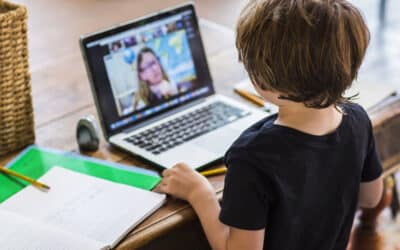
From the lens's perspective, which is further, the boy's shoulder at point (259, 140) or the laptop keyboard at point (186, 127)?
the laptop keyboard at point (186, 127)

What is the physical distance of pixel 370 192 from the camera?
1.37 meters

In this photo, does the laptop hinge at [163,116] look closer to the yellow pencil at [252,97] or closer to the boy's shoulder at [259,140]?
the yellow pencil at [252,97]

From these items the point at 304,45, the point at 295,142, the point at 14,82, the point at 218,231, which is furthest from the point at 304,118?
the point at 14,82

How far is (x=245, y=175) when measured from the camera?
1.11m

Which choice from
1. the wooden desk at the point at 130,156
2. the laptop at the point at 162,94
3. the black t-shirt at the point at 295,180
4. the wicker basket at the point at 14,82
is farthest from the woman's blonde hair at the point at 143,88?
the black t-shirt at the point at 295,180

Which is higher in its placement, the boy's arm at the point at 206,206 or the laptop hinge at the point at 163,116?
the laptop hinge at the point at 163,116

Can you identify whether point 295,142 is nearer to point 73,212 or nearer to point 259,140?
point 259,140

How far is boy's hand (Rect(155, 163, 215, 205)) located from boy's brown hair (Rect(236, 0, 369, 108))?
26 cm

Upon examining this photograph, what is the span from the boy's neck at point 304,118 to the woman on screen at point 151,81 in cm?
43

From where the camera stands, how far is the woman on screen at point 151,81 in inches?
59.2

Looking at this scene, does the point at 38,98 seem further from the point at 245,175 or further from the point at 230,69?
the point at 245,175

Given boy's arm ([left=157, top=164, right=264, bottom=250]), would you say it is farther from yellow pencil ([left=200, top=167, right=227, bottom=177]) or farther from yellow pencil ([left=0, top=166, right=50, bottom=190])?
yellow pencil ([left=0, top=166, right=50, bottom=190])

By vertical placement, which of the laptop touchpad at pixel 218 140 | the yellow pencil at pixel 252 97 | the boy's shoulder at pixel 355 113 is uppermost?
the boy's shoulder at pixel 355 113

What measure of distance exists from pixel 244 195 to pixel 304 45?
0.26 metres
